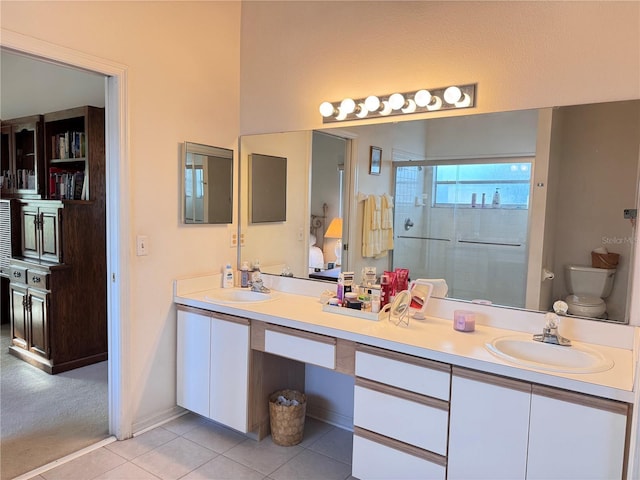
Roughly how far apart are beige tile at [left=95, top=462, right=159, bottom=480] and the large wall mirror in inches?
55.2

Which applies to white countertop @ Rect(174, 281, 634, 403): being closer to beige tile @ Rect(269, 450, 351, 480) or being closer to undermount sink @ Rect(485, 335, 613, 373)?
undermount sink @ Rect(485, 335, 613, 373)

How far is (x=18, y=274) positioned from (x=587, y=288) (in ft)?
13.2

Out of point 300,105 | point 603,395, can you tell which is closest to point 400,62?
point 300,105

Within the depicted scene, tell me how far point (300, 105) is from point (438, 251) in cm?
124

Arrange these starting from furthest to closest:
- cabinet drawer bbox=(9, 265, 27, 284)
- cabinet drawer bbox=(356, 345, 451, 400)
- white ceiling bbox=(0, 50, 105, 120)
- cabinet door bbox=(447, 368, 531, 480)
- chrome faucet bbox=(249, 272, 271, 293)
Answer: white ceiling bbox=(0, 50, 105, 120) < cabinet drawer bbox=(9, 265, 27, 284) < chrome faucet bbox=(249, 272, 271, 293) < cabinet drawer bbox=(356, 345, 451, 400) < cabinet door bbox=(447, 368, 531, 480)

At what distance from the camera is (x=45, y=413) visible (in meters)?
2.77

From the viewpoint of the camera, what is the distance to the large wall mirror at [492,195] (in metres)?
1.86

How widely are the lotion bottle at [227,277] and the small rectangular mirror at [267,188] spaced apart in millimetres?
371

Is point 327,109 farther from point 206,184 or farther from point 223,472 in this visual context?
point 223,472

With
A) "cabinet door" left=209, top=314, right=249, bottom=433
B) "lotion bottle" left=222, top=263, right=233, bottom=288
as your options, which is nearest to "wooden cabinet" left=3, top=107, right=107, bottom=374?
"lotion bottle" left=222, top=263, right=233, bottom=288

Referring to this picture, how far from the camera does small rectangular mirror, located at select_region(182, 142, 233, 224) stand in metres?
2.70

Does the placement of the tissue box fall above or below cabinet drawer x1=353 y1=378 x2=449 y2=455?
above

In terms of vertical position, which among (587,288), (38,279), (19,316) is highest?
(587,288)

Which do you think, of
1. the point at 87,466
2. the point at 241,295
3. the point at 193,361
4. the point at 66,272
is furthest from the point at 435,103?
the point at 66,272
